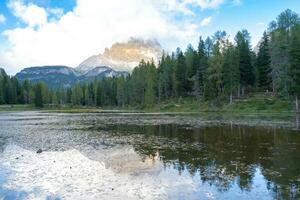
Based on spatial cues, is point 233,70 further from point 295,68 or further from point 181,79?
point 181,79

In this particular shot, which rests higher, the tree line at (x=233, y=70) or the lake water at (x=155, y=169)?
the tree line at (x=233, y=70)

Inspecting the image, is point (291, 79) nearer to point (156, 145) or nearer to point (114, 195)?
point (156, 145)

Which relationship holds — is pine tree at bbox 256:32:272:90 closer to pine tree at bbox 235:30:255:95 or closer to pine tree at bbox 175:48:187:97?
pine tree at bbox 235:30:255:95

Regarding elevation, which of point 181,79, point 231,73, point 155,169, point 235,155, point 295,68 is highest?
point 181,79

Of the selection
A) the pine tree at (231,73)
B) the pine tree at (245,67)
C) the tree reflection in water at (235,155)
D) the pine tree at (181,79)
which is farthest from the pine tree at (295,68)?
the pine tree at (181,79)

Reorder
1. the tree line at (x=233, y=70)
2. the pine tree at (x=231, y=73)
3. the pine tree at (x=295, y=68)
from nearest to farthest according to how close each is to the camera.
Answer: the pine tree at (x=295, y=68) → the tree line at (x=233, y=70) → the pine tree at (x=231, y=73)

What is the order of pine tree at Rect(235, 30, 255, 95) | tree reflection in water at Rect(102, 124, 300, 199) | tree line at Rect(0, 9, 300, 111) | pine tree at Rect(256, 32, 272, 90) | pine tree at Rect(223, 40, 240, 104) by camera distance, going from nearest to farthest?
tree reflection in water at Rect(102, 124, 300, 199) → tree line at Rect(0, 9, 300, 111) → pine tree at Rect(223, 40, 240, 104) → pine tree at Rect(256, 32, 272, 90) → pine tree at Rect(235, 30, 255, 95)

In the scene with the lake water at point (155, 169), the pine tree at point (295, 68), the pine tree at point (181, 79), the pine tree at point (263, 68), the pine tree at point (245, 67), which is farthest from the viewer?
the pine tree at point (181, 79)

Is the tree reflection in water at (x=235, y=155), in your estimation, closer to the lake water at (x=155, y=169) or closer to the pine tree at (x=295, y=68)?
the lake water at (x=155, y=169)

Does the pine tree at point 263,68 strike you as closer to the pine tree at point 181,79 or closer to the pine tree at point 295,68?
the pine tree at point 295,68

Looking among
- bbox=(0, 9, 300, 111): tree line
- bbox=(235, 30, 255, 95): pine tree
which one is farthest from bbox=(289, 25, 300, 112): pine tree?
bbox=(235, 30, 255, 95): pine tree

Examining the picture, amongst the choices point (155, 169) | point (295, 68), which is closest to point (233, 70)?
point (295, 68)

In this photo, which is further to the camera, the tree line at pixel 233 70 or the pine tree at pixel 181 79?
the pine tree at pixel 181 79

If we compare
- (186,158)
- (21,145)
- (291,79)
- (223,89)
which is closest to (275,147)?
(186,158)
